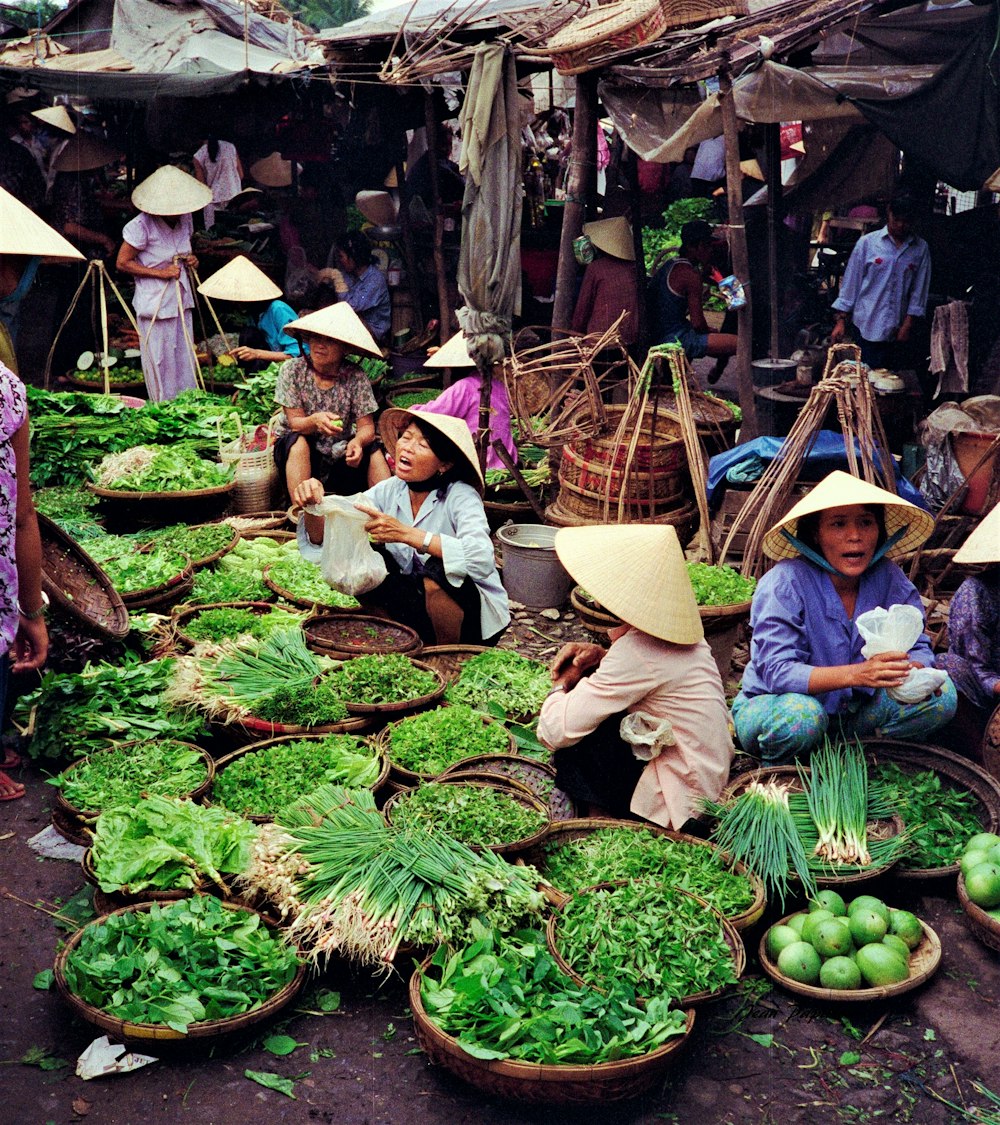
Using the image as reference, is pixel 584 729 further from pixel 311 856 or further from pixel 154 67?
pixel 154 67

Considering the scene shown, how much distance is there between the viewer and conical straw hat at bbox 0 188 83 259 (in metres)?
3.92

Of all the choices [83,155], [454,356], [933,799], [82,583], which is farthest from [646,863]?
[83,155]

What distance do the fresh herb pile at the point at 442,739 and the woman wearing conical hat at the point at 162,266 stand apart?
5524mm

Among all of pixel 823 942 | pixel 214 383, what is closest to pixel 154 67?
pixel 214 383

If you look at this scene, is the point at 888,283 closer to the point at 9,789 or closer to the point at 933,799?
the point at 933,799

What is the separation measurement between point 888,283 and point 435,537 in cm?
539

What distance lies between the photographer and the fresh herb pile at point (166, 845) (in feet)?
10.4

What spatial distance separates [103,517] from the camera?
6.45 m

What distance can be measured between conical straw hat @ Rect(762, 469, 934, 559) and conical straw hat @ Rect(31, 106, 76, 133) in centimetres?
940

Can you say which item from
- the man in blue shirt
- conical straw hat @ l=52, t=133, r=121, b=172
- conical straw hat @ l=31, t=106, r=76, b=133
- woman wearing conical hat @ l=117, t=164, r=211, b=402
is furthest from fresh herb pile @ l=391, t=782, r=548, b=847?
conical straw hat @ l=31, t=106, r=76, b=133

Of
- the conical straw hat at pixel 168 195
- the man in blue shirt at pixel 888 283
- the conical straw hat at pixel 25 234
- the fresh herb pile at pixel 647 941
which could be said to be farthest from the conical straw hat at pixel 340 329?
the fresh herb pile at pixel 647 941

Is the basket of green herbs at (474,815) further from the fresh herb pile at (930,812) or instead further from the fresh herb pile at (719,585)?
the fresh herb pile at (719,585)

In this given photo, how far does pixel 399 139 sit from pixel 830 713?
30.4ft

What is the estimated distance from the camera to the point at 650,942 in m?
2.92
